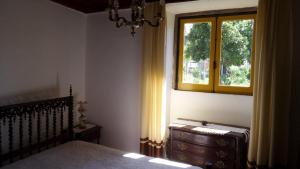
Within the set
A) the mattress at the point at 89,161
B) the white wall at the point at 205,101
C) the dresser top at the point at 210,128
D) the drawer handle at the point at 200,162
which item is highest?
the white wall at the point at 205,101

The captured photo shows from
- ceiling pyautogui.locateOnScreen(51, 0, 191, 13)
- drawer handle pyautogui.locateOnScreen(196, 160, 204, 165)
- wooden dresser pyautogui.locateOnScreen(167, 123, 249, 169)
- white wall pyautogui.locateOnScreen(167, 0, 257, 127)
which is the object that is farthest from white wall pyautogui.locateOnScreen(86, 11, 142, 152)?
drawer handle pyautogui.locateOnScreen(196, 160, 204, 165)

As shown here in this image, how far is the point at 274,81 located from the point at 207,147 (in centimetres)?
106

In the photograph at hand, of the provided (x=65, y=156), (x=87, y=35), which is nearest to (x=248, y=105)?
(x=65, y=156)

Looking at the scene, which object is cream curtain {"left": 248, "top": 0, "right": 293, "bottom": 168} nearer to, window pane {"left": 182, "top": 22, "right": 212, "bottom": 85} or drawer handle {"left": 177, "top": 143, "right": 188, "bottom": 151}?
drawer handle {"left": 177, "top": 143, "right": 188, "bottom": 151}

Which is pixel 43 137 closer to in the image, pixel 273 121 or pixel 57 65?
pixel 57 65

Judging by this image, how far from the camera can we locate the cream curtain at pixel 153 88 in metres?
3.19

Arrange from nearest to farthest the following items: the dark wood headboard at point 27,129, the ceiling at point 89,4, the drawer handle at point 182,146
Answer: the dark wood headboard at point 27,129
the drawer handle at point 182,146
the ceiling at point 89,4

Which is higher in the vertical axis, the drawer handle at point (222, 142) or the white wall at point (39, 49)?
the white wall at point (39, 49)

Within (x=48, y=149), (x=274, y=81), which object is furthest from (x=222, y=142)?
(x=48, y=149)

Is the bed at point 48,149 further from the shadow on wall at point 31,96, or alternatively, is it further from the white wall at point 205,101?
the white wall at point 205,101

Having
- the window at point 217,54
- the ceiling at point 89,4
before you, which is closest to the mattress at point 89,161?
the window at point 217,54

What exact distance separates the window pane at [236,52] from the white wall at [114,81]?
1.17 metres

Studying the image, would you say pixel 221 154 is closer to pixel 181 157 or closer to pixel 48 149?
pixel 181 157

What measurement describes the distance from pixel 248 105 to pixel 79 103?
7.69 ft
